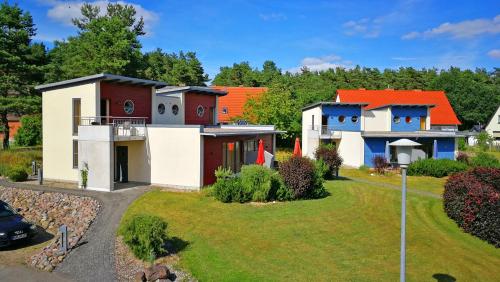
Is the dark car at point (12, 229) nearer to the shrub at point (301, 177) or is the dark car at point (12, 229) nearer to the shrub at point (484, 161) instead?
the shrub at point (301, 177)

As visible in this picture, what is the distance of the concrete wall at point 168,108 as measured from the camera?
83.1ft

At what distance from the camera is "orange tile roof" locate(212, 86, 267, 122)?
45.8 meters

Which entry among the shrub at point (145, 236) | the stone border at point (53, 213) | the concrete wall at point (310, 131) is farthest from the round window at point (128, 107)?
the concrete wall at point (310, 131)

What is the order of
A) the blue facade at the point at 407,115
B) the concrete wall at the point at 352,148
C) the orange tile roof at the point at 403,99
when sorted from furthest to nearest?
the orange tile roof at the point at 403,99 < the blue facade at the point at 407,115 < the concrete wall at the point at 352,148

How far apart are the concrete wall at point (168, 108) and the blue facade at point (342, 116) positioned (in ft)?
52.3

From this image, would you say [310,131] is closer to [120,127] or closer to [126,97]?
[126,97]

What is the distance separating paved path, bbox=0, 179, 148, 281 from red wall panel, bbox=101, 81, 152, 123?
18.8ft

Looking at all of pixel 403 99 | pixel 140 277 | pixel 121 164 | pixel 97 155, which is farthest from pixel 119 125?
pixel 403 99

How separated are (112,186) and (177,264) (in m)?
9.69

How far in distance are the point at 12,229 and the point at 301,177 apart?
11635 millimetres

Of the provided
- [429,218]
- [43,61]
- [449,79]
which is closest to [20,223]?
[429,218]

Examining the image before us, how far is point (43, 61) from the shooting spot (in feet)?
120

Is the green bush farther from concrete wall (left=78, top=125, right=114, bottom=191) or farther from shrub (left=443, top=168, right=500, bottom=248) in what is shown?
shrub (left=443, top=168, right=500, bottom=248)

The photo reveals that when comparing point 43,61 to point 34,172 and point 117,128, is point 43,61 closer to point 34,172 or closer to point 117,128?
point 34,172
